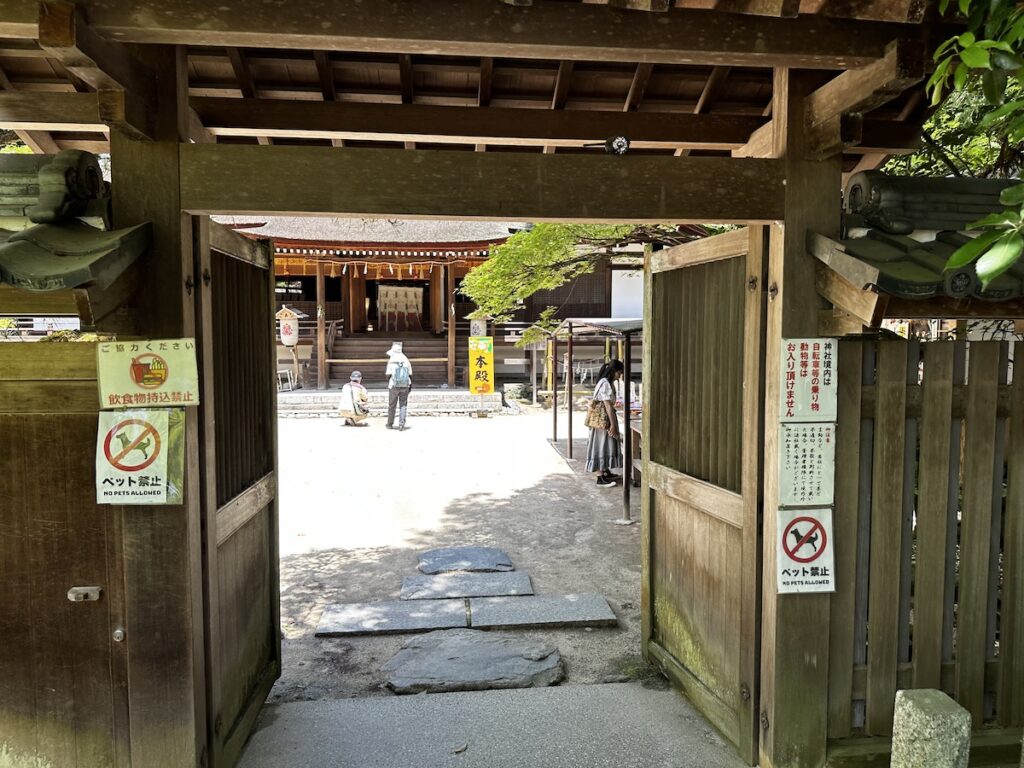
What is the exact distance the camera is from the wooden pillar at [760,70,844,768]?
10.2 feet

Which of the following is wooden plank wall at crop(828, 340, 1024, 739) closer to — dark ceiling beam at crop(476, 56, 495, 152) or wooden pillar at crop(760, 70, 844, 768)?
wooden pillar at crop(760, 70, 844, 768)

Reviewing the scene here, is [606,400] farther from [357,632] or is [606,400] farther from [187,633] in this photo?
[187,633]

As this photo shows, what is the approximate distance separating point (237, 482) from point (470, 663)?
205 centimetres

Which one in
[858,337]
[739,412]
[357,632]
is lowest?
[357,632]

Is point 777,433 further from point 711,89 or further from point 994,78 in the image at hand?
point 711,89

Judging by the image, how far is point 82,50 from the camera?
2.27 m

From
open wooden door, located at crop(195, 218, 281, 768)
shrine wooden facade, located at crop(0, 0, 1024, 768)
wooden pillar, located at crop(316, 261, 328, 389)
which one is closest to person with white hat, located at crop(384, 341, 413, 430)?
wooden pillar, located at crop(316, 261, 328, 389)

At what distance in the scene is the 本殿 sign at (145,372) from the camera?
282cm

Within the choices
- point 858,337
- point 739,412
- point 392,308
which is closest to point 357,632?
point 739,412

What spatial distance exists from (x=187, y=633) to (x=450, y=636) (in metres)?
2.45

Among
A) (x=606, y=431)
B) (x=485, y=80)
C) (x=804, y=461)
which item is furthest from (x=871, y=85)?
(x=606, y=431)

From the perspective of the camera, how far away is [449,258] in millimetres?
19781

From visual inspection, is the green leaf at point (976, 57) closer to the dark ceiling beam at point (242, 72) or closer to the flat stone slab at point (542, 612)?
the dark ceiling beam at point (242, 72)

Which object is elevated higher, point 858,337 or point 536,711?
point 858,337
